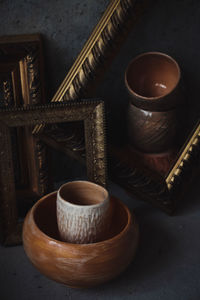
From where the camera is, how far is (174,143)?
113 cm

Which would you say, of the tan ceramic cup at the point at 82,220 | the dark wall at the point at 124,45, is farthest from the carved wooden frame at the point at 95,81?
the tan ceramic cup at the point at 82,220

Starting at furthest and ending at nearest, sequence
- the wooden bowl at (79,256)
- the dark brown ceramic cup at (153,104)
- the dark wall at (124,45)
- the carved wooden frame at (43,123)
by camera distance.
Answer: the dark brown ceramic cup at (153,104), the dark wall at (124,45), the carved wooden frame at (43,123), the wooden bowl at (79,256)

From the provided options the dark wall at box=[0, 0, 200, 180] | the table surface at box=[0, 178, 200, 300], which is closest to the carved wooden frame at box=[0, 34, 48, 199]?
the dark wall at box=[0, 0, 200, 180]

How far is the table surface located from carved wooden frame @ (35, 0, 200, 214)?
75 millimetres

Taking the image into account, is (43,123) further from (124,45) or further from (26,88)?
(124,45)

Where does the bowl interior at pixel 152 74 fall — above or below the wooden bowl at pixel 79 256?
above

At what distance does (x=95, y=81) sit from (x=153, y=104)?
0.58 ft

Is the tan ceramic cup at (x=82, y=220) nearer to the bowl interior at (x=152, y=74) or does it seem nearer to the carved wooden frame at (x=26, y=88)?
the carved wooden frame at (x=26, y=88)

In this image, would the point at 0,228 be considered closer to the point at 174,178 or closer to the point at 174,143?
the point at 174,178

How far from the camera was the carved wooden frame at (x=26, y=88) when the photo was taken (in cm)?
88

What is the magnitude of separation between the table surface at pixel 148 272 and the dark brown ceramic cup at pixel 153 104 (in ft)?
0.79

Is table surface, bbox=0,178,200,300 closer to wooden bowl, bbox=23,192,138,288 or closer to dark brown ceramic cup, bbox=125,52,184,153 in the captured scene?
wooden bowl, bbox=23,192,138,288

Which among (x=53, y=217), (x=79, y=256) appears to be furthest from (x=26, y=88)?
(x=79, y=256)

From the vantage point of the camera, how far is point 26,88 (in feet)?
3.00
